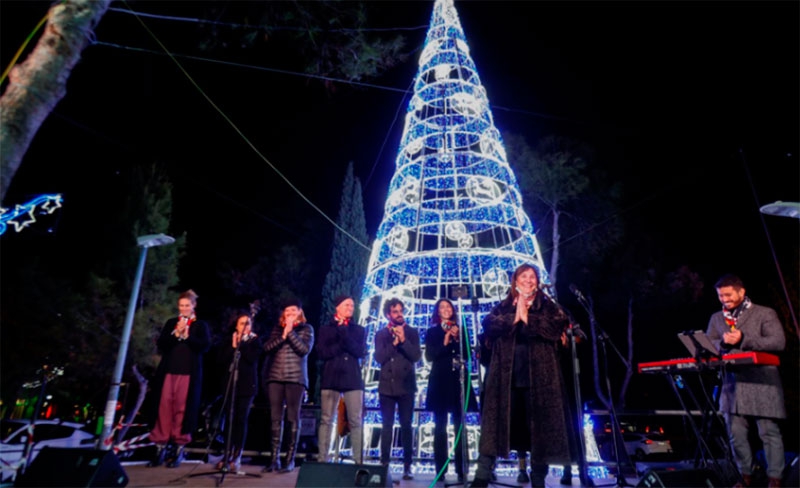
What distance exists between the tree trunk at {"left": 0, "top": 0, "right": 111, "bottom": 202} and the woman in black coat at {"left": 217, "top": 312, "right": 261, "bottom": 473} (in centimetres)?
275

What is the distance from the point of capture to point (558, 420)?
346cm

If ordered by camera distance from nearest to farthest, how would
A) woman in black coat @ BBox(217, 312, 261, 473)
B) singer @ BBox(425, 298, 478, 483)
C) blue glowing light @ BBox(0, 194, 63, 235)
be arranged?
singer @ BBox(425, 298, 478, 483), woman in black coat @ BBox(217, 312, 261, 473), blue glowing light @ BBox(0, 194, 63, 235)

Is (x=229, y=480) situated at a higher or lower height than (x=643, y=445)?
higher

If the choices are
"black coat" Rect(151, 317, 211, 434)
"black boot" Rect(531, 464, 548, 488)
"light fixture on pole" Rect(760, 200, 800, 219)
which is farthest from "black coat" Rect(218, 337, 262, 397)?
"light fixture on pole" Rect(760, 200, 800, 219)

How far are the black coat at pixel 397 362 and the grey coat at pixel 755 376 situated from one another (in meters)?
2.99

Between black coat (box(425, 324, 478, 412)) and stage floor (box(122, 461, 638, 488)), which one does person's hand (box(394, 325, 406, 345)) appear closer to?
black coat (box(425, 324, 478, 412))

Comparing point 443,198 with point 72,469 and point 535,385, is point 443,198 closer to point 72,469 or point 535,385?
point 535,385

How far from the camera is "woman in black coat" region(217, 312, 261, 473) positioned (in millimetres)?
5465

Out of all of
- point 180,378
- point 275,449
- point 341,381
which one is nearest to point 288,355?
point 341,381

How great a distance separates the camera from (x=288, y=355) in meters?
5.41

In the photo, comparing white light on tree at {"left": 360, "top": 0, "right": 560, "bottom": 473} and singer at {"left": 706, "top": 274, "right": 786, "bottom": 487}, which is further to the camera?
white light on tree at {"left": 360, "top": 0, "right": 560, "bottom": 473}

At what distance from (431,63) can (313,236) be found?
1475cm

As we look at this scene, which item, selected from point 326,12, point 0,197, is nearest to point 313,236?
point 326,12

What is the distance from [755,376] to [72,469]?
587cm
